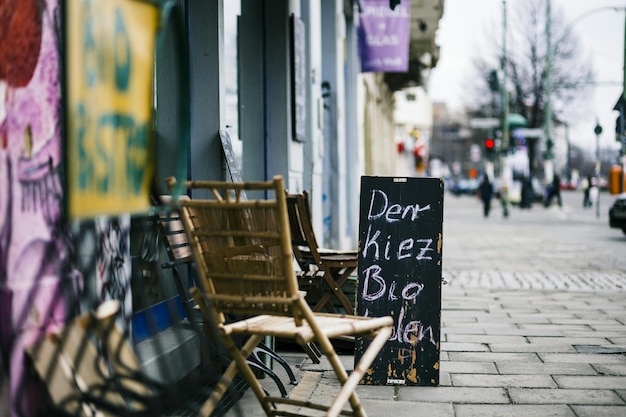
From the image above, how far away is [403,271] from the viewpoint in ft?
16.9

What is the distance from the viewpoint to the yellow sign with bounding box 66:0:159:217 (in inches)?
105

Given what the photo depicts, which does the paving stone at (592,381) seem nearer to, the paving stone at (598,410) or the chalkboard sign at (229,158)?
the paving stone at (598,410)

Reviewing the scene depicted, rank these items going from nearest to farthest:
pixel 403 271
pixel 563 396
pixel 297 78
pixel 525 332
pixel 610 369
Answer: pixel 563 396
pixel 403 271
pixel 610 369
pixel 525 332
pixel 297 78

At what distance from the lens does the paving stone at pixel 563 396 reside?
16.0 ft

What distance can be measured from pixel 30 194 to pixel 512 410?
8.90 ft

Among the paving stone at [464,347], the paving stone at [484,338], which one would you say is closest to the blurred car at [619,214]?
the paving stone at [484,338]

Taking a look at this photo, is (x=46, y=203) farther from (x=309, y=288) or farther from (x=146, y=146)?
(x=309, y=288)

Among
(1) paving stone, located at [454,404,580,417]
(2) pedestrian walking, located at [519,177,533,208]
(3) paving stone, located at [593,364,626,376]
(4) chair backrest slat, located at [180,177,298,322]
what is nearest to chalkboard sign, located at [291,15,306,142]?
(3) paving stone, located at [593,364,626,376]

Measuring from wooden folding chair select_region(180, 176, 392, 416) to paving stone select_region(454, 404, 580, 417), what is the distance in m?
1.19

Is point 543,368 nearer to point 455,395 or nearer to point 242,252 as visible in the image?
point 455,395

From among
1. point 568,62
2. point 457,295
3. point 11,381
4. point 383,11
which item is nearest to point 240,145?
point 457,295

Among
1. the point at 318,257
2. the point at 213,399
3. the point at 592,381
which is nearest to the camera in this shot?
the point at 213,399

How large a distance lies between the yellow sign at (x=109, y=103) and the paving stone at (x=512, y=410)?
2388mm

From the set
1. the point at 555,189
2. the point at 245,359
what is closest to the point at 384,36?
the point at 245,359
